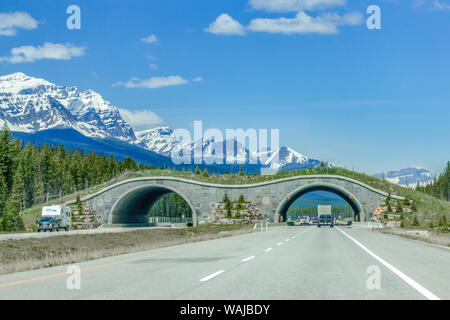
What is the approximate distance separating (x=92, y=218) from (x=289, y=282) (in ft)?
248

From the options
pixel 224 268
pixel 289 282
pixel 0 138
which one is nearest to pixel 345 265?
pixel 224 268

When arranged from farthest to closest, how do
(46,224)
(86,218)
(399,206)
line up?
(86,218)
(399,206)
(46,224)

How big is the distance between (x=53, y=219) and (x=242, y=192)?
35.6 meters

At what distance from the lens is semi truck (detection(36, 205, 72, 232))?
51219 mm

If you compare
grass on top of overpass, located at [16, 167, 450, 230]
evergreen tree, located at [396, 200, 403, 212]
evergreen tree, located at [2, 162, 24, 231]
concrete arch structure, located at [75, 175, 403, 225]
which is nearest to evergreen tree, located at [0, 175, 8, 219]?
evergreen tree, located at [2, 162, 24, 231]

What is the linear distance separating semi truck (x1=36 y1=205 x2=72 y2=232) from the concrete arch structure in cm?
2729

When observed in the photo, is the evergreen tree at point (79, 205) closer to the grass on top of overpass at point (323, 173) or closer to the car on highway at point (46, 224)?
the grass on top of overpass at point (323, 173)

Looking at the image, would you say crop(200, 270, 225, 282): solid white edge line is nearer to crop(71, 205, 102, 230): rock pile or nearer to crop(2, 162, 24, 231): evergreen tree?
crop(2, 162, 24, 231): evergreen tree

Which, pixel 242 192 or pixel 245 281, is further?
pixel 242 192

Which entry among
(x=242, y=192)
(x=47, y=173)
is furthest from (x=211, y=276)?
(x=47, y=173)

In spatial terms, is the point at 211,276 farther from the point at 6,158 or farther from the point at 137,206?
the point at 6,158

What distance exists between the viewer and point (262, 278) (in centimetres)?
1134

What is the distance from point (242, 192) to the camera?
82.0 meters
